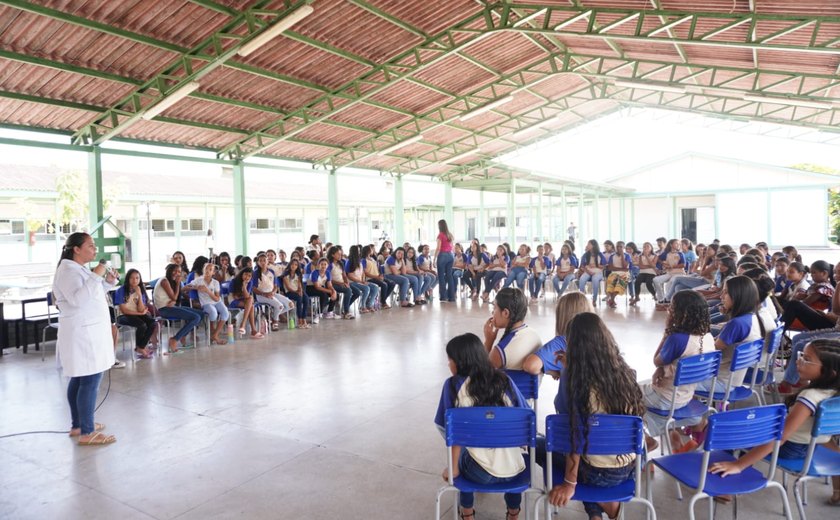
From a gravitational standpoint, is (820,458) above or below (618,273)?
below

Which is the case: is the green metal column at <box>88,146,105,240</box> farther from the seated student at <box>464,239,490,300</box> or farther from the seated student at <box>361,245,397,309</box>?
the seated student at <box>464,239,490,300</box>

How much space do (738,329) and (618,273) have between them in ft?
21.8

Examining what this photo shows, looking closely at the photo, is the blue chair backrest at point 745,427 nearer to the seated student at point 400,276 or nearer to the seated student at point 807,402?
the seated student at point 807,402

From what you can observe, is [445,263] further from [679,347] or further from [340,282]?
[679,347]

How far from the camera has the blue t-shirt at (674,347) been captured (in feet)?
10.4

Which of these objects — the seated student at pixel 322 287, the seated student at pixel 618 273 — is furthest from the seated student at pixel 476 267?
the seated student at pixel 322 287

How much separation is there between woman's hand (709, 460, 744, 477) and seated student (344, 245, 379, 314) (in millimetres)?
8070

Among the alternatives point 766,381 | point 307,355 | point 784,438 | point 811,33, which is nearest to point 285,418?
point 307,355

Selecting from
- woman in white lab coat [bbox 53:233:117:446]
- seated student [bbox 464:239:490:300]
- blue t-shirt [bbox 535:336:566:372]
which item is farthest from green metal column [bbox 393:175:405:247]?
blue t-shirt [bbox 535:336:566:372]

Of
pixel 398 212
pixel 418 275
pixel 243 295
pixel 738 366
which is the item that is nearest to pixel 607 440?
pixel 738 366

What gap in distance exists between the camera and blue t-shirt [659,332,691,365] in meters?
3.18

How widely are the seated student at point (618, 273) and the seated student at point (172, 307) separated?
281 inches

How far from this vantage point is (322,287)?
9414 millimetres

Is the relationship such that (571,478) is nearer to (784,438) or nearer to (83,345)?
(784,438)
